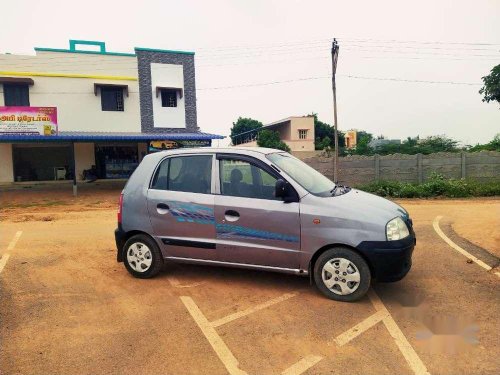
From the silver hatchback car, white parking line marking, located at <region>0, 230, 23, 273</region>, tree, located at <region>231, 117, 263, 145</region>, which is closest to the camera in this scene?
the silver hatchback car

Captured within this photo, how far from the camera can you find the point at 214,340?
12.3ft

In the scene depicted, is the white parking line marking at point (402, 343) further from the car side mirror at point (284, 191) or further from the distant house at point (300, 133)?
the distant house at point (300, 133)

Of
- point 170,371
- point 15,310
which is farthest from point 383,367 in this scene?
point 15,310

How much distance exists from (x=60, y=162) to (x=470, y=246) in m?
22.1

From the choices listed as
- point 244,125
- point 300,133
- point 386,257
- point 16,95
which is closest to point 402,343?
point 386,257

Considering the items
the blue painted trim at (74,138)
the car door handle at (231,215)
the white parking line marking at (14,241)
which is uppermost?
the blue painted trim at (74,138)

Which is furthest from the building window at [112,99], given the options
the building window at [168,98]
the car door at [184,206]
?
the car door at [184,206]

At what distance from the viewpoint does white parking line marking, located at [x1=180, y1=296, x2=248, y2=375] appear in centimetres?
331

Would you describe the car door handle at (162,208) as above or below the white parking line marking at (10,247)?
above

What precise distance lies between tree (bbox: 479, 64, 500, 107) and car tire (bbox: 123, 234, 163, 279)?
32.4 m

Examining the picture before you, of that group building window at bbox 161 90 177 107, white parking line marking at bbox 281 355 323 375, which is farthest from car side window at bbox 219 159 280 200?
building window at bbox 161 90 177 107

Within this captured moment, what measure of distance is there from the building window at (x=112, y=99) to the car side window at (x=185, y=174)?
19687 mm

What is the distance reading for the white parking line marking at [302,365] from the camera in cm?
321

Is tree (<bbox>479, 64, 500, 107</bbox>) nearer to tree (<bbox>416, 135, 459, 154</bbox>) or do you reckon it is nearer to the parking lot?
tree (<bbox>416, 135, 459, 154</bbox>)
